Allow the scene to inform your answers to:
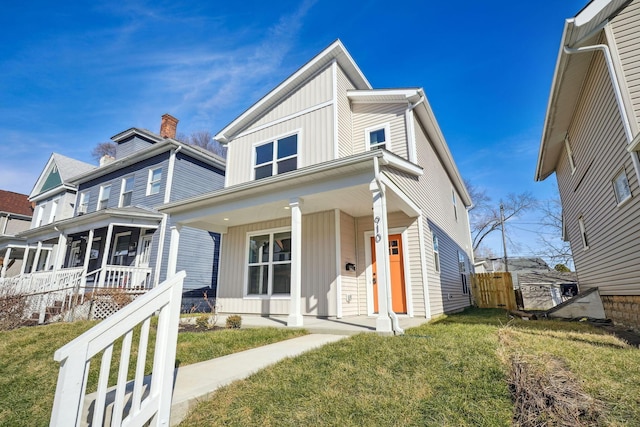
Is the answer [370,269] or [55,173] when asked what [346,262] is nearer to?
[370,269]

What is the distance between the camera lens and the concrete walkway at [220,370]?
2472 millimetres

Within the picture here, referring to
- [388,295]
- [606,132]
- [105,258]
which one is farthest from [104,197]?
[606,132]

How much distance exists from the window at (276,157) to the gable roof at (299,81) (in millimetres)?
1320

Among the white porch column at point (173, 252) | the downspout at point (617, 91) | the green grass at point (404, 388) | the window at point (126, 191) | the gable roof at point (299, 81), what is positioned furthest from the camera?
the window at point (126, 191)

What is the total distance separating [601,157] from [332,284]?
697cm

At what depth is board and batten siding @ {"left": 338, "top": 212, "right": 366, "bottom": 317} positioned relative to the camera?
25.2 ft

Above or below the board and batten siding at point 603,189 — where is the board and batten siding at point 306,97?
above

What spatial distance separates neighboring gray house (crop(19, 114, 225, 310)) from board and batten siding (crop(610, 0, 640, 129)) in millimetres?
13017

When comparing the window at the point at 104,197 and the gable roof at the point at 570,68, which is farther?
the window at the point at 104,197

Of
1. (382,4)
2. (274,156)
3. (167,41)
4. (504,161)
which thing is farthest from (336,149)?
(504,161)

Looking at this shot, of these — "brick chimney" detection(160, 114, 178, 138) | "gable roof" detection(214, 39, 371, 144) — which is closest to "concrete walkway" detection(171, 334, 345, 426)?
"gable roof" detection(214, 39, 371, 144)

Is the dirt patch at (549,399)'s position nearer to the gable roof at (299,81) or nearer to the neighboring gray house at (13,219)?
the gable roof at (299,81)

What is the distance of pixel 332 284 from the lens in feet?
25.2

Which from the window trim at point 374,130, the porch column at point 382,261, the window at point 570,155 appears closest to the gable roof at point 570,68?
the window at point 570,155
